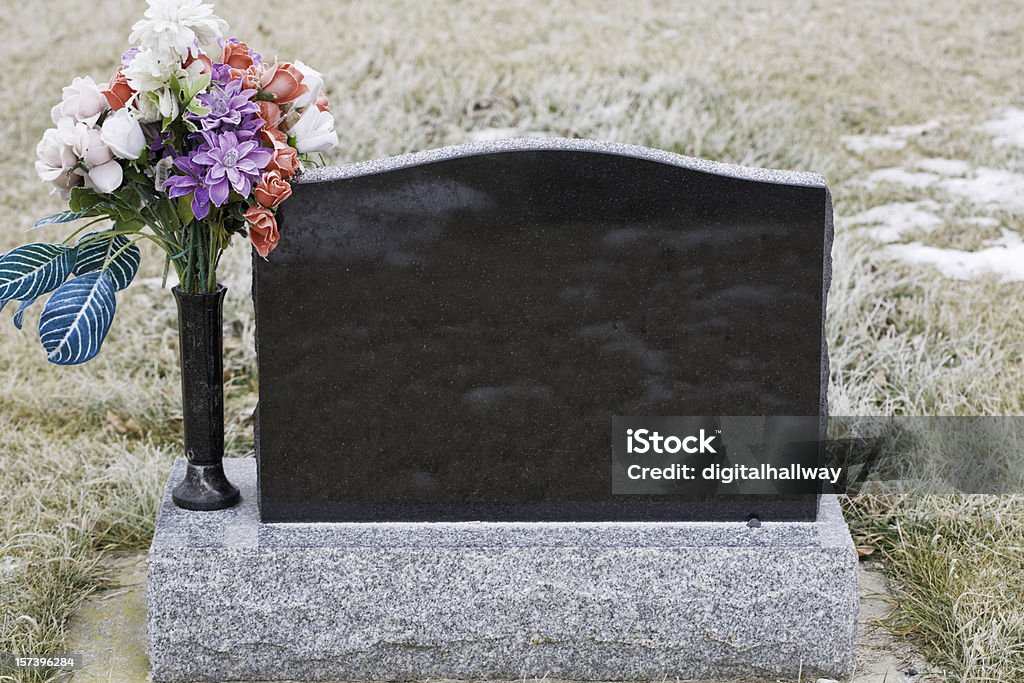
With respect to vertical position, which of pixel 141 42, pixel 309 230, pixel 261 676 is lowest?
pixel 261 676

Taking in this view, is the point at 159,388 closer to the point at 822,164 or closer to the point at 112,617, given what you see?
the point at 112,617

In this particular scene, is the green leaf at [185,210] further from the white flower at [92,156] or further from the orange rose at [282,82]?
the orange rose at [282,82]

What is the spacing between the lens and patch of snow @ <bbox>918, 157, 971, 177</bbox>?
714 cm

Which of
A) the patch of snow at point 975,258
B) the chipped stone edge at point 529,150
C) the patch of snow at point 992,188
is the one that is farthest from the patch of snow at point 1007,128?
the chipped stone edge at point 529,150

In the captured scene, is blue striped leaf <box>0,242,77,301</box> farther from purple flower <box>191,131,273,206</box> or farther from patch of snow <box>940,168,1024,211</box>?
patch of snow <box>940,168,1024,211</box>

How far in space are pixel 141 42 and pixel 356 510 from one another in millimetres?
1247

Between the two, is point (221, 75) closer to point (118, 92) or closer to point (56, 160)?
point (118, 92)

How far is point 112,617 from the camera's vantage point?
3.25 meters

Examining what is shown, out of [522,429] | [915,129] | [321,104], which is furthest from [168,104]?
[915,129]

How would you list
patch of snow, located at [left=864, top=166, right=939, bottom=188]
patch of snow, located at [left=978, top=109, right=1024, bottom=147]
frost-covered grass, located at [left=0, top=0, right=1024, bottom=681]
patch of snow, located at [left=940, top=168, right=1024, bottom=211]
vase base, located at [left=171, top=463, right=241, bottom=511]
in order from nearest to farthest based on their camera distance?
vase base, located at [left=171, top=463, right=241, bottom=511], frost-covered grass, located at [left=0, top=0, right=1024, bottom=681], patch of snow, located at [left=940, top=168, right=1024, bottom=211], patch of snow, located at [left=864, top=166, right=939, bottom=188], patch of snow, located at [left=978, top=109, right=1024, bottom=147]

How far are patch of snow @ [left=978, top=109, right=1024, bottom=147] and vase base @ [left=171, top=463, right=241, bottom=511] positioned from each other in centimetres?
601

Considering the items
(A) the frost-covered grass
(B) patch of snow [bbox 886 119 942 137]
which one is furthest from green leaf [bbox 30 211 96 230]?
(B) patch of snow [bbox 886 119 942 137]

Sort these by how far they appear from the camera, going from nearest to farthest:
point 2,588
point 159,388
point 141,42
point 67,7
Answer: point 141,42
point 2,588
point 159,388
point 67,7

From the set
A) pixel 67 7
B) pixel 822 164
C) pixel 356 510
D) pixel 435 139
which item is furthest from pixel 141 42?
pixel 67 7
